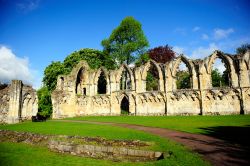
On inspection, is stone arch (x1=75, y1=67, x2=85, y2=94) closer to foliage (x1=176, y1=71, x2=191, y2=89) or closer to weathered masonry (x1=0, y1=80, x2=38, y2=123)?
weathered masonry (x1=0, y1=80, x2=38, y2=123)

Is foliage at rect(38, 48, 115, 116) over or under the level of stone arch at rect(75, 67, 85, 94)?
over

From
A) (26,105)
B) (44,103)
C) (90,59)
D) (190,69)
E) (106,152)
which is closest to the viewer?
(106,152)

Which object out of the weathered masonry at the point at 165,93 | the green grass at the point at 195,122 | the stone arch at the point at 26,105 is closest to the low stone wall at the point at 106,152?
the green grass at the point at 195,122

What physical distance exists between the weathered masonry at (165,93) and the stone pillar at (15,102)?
473 cm

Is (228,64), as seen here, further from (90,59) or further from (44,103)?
(44,103)

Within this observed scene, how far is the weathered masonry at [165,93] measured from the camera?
25266mm

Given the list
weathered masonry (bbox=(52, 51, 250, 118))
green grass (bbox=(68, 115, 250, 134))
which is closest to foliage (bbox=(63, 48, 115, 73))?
weathered masonry (bbox=(52, 51, 250, 118))

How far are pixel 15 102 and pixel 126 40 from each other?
2278 cm

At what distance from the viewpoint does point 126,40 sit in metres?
41.6

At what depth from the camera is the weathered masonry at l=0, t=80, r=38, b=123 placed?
26.7 m

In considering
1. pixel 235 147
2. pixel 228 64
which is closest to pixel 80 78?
pixel 228 64

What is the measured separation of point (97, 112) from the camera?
A: 112 feet

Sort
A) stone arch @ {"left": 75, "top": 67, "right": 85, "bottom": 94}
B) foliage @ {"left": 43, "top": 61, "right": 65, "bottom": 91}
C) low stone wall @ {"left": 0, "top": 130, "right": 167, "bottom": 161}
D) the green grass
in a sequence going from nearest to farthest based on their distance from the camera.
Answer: low stone wall @ {"left": 0, "top": 130, "right": 167, "bottom": 161} < the green grass < stone arch @ {"left": 75, "top": 67, "right": 85, "bottom": 94} < foliage @ {"left": 43, "top": 61, "right": 65, "bottom": 91}

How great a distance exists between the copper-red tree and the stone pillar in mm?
27197
